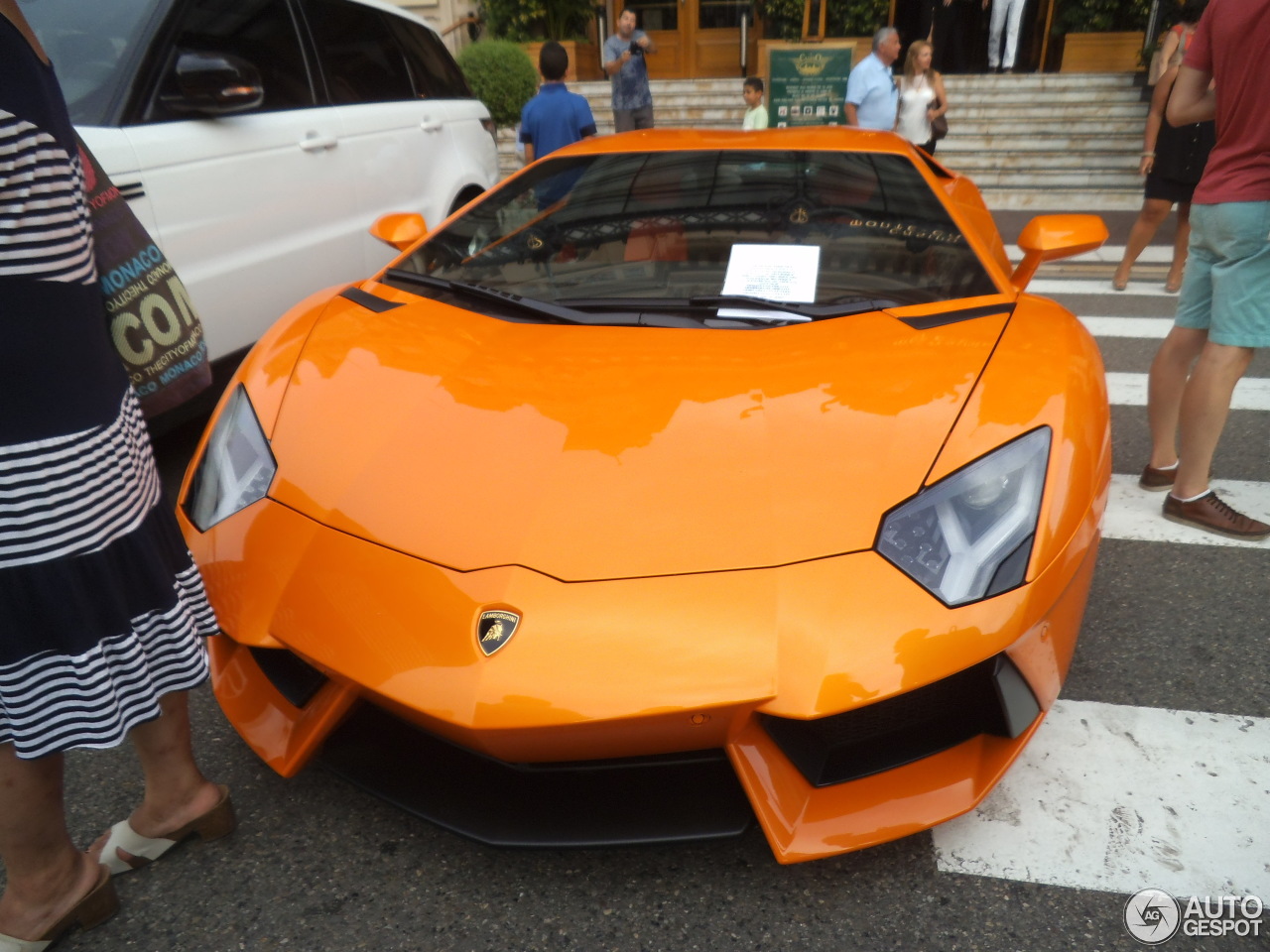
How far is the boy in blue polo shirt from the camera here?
6.24 m

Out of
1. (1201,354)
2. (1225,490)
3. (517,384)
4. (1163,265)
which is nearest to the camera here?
(517,384)

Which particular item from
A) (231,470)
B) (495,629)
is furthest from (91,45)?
(495,629)

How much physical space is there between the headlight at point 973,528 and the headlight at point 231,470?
125 centimetres

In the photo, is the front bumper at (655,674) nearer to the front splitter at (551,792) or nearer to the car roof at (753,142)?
the front splitter at (551,792)

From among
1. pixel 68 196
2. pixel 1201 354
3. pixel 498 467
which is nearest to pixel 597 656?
pixel 498 467

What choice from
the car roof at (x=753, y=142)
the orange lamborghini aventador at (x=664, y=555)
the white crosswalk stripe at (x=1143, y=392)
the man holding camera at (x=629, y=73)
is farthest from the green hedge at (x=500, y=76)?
the orange lamborghini aventador at (x=664, y=555)

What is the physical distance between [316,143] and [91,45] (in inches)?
37.2

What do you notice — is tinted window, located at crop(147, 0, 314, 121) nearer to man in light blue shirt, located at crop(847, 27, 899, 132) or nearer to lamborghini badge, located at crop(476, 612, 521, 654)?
lamborghini badge, located at crop(476, 612, 521, 654)

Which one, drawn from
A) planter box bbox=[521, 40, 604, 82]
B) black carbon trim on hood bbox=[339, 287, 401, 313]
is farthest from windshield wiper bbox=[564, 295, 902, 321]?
planter box bbox=[521, 40, 604, 82]

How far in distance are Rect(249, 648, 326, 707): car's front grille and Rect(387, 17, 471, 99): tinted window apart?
4.09m

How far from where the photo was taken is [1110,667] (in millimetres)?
2338

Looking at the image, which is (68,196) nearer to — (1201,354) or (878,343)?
(878,343)

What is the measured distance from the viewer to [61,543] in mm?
1351

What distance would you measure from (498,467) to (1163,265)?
278 inches
